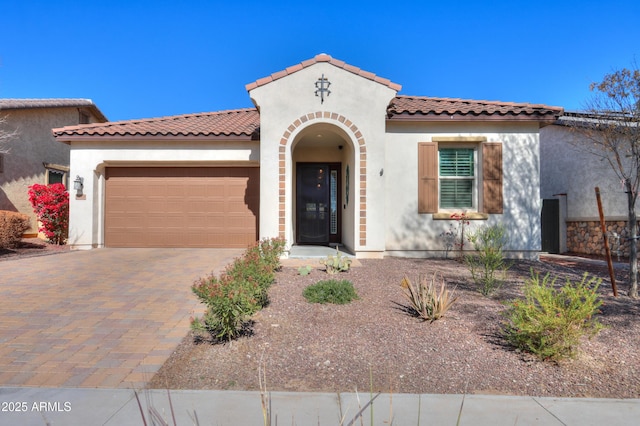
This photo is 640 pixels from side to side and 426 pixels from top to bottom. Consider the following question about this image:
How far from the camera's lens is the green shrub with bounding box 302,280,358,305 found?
539 centimetres

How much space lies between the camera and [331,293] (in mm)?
5508

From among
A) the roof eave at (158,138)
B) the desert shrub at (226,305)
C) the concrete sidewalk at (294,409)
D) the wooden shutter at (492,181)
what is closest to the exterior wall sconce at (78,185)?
the roof eave at (158,138)

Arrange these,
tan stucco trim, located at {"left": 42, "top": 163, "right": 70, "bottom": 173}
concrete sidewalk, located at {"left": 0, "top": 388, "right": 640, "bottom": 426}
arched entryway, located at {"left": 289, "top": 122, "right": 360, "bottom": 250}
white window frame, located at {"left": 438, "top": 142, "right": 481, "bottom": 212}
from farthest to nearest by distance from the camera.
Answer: tan stucco trim, located at {"left": 42, "top": 163, "right": 70, "bottom": 173}, arched entryway, located at {"left": 289, "top": 122, "right": 360, "bottom": 250}, white window frame, located at {"left": 438, "top": 142, "right": 481, "bottom": 212}, concrete sidewalk, located at {"left": 0, "top": 388, "right": 640, "bottom": 426}

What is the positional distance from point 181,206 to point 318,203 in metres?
4.25

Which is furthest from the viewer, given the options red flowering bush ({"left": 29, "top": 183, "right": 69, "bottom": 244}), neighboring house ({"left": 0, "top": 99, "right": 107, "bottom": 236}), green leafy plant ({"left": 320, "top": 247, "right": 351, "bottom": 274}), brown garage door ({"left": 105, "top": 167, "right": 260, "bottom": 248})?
neighboring house ({"left": 0, "top": 99, "right": 107, "bottom": 236})

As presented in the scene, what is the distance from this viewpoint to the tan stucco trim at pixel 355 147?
340 inches

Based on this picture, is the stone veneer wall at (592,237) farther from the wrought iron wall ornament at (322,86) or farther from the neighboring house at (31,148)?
the neighboring house at (31,148)

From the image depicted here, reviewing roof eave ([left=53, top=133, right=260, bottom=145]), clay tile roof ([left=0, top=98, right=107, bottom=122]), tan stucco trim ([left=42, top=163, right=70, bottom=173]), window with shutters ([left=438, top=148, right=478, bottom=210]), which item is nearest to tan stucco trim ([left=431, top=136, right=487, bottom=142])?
window with shutters ([left=438, top=148, right=478, bottom=210])

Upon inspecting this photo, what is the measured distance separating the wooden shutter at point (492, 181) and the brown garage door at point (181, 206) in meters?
6.37

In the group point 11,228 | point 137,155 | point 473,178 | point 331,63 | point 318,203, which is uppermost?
point 331,63

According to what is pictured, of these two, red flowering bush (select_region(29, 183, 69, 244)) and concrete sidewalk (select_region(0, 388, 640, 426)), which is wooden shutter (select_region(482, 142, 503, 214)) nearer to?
concrete sidewalk (select_region(0, 388, 640, 426))

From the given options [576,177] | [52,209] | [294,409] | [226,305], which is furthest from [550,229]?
[52,209]

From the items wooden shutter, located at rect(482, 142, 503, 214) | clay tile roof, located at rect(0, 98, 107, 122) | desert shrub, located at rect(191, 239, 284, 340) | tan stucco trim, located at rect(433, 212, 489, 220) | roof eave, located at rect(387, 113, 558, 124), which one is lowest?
desert shrub, located at rect(191, 239, 284, 340)

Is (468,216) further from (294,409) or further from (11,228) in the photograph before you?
(11,228)
